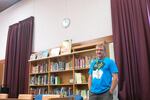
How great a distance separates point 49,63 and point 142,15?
2.66 meters

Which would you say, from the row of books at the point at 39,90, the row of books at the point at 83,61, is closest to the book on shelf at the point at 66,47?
the row of books at the point at 83,61

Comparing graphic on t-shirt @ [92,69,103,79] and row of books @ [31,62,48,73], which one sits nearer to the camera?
graphic on t-shirt @ [92,69,103,79]

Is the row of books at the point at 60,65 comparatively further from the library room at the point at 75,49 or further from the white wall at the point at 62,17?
the white wall at the point at 62,17

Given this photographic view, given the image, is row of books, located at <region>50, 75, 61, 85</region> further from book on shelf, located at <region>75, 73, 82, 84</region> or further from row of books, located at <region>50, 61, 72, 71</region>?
book on shelf, located at <region>75, 73, 82, 84</region>

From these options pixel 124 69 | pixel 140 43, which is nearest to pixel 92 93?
pixel 124 69

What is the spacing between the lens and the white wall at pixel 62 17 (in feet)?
15.2

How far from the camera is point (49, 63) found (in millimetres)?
5262

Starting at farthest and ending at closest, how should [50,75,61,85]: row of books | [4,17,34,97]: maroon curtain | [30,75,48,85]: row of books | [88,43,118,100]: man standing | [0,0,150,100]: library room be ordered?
[4,17,34,97]: maroon curtain, [30,75,48,85]: row of books, [50,75,61,85]: row of books, [0,0,150,100]: library room, [88,43,118,100]: man standing

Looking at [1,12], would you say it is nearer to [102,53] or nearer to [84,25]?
[84,25]

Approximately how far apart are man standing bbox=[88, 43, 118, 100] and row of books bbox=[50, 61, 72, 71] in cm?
166

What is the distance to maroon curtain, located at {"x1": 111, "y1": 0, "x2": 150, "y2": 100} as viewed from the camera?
353cm

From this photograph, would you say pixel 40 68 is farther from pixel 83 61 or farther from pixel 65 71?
pixel 83 61

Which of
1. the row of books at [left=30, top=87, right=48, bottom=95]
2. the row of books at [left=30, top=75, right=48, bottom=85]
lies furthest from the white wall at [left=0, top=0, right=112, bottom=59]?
the row of books at [left=30, top=87, right=48, bottom=95]

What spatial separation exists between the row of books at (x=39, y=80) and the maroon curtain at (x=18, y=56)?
468 mm
